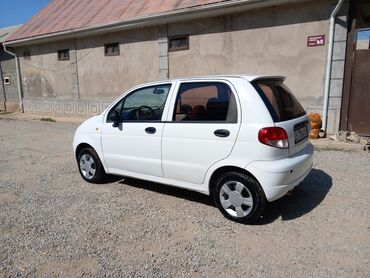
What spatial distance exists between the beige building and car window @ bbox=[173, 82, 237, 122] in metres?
5.17

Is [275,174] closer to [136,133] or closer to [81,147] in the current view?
[136,133]

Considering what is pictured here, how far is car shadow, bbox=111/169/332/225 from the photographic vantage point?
12.5ft

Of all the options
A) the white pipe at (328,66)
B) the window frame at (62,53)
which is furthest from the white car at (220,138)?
the window frame at (62,53)

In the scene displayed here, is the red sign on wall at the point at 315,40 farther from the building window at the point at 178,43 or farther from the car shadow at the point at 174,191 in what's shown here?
the car shadow at the point at 174,191

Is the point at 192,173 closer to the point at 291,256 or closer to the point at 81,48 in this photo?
the point at 291,256

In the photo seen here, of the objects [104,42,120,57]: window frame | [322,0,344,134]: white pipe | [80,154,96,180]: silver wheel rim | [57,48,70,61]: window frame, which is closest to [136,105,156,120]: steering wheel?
[80,154,96,180]: silver wheel rim

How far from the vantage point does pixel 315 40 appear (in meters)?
7.79

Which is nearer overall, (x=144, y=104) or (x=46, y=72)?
(x=144, y=104)

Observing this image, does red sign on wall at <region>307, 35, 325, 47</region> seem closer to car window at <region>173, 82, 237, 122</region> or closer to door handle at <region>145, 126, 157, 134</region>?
car window at <region>173, 82, 237, 122</region>

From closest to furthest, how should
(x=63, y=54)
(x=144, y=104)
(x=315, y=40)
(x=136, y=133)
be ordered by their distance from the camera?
(x=136, y=133) < (x=144, y=104) < (x=315, y=40) < (x=63, y=54)

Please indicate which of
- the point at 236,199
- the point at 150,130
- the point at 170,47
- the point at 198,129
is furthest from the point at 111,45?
the point at 236,199

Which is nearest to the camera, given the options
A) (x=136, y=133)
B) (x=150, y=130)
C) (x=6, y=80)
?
(x=150, y=130)

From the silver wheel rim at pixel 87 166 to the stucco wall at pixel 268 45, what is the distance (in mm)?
5539

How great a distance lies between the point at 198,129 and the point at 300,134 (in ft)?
3.97
